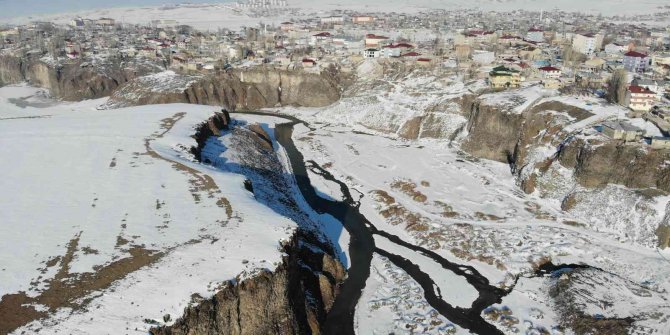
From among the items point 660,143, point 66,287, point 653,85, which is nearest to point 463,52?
point 653,85

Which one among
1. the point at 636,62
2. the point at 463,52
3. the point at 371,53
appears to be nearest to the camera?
the point at 636,62

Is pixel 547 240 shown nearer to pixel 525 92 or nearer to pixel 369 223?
pixel 369 223

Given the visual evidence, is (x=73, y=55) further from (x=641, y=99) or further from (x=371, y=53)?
(x=641, y=99)

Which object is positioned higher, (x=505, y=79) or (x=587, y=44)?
(x=587, y=44)

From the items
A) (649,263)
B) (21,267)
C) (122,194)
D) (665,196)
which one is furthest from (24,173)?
(665,196)

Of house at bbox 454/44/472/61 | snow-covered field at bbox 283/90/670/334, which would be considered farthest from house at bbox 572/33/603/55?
snow-covered field at bbox 283/90/670/334
